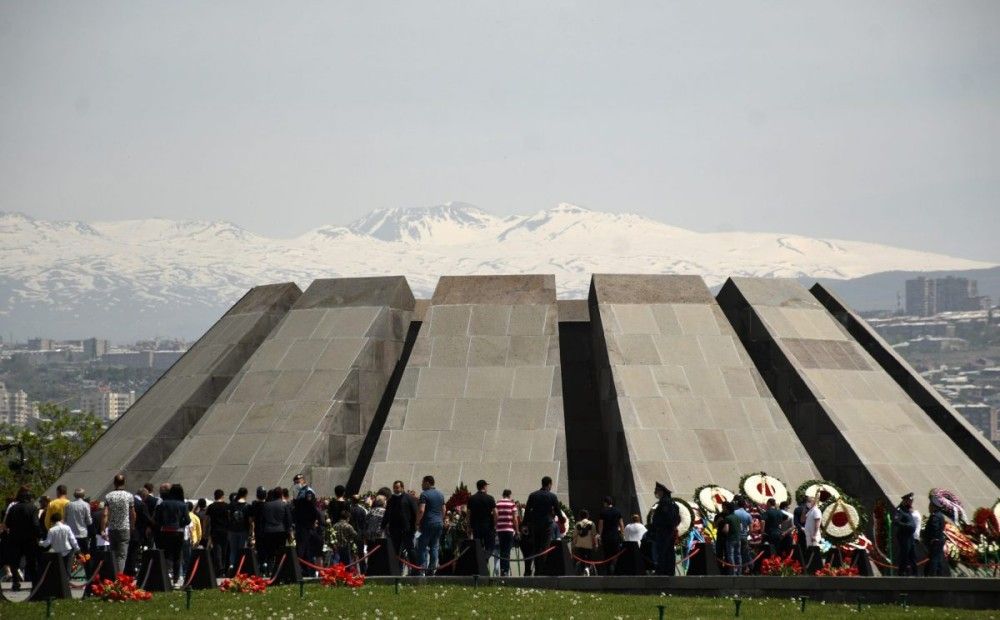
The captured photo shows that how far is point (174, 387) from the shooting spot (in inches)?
1828

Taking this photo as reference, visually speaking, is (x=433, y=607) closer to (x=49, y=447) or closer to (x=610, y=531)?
(x=610, y=531)

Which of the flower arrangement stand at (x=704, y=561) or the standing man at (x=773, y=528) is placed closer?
the flower arrangement stand at (x=704, y=561)

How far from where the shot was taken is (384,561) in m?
29.4

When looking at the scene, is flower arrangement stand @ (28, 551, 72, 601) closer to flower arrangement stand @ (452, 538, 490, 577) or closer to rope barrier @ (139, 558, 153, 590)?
rope barrier @ (139, 558, 153, 590)

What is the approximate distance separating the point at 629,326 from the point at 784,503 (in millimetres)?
13707

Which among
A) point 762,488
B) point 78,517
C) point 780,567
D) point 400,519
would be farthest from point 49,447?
point 780,567

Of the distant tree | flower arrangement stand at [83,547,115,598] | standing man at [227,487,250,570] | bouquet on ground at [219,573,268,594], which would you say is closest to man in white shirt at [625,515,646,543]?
standing man at [227,487,250,570]

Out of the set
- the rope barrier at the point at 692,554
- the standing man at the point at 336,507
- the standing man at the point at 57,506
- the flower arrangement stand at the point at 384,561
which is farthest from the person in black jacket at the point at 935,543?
the standing man at the point at 57,506

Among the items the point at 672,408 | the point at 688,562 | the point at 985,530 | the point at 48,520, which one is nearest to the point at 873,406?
the point at 672,408

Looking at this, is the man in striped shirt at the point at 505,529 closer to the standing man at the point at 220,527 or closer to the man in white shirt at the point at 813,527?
the standing man at the point at 220,527

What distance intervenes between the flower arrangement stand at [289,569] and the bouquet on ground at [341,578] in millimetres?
615

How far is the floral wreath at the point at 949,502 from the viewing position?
3472 centimetres

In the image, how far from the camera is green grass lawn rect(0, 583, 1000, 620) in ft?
80.0

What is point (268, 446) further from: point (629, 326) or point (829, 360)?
point (829, 360)
